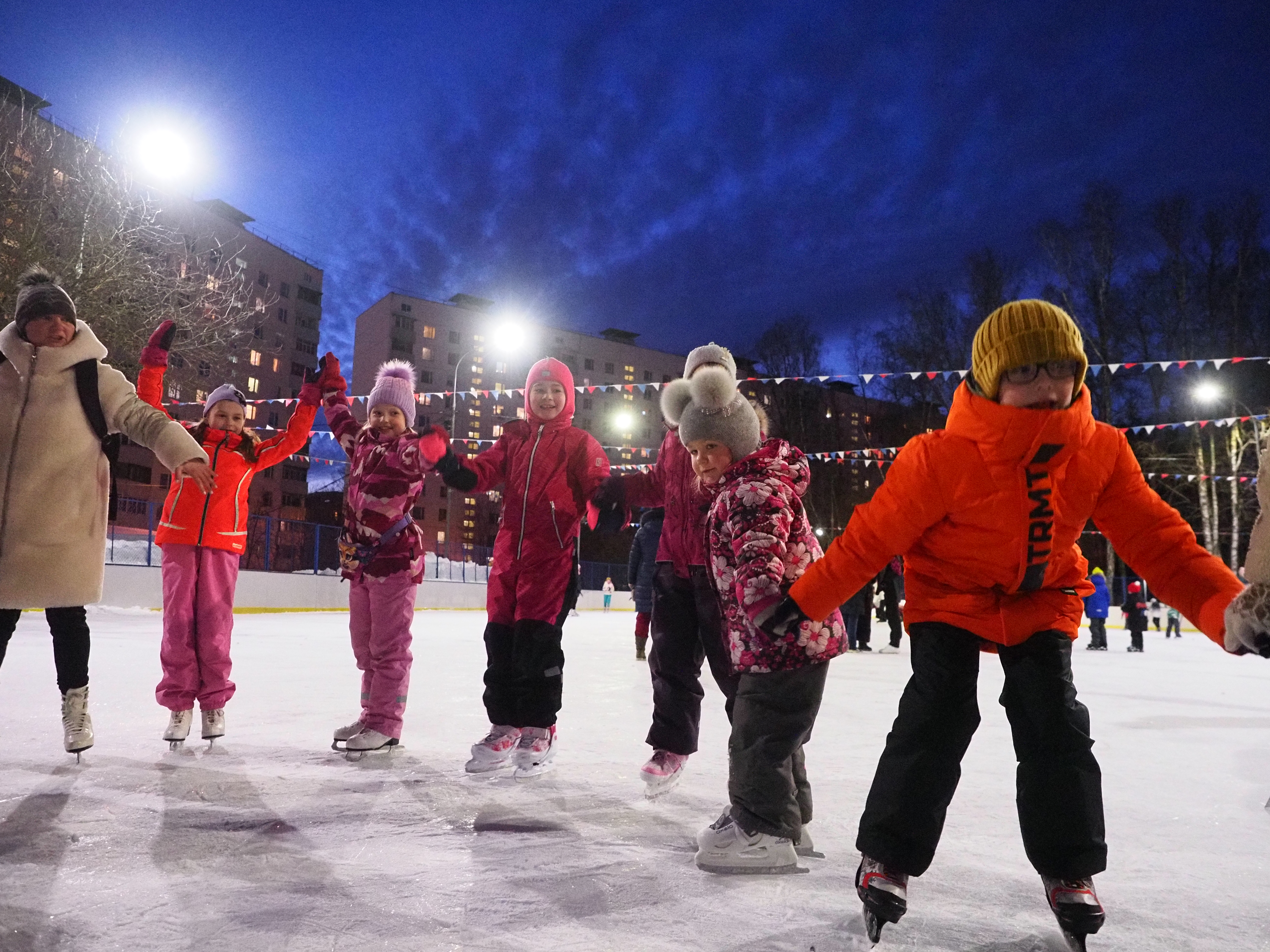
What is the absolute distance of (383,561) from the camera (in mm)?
3139

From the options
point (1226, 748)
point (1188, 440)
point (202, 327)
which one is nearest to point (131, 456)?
point (202, 327)

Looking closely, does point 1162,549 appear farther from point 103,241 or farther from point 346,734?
point 103,241

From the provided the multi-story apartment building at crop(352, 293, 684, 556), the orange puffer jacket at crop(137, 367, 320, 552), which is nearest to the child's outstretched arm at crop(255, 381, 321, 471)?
the orange puffer jacket at crop(137, 367, 320, 552)


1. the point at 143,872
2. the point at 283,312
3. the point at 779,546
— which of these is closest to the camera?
the point at 143,872

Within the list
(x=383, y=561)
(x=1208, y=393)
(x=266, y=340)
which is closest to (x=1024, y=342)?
(x=383, y=561)

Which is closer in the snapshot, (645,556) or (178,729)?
(178,729)

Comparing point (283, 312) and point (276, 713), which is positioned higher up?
point (283, 312)

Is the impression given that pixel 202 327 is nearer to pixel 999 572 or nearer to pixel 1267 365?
pixel 999 572

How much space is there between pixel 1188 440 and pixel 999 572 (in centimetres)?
2387

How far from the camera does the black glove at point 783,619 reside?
1.68m

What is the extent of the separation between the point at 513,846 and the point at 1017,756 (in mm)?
1153

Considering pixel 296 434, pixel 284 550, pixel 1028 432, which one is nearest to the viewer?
pixel 1028 432

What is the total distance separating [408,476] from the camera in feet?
10.6

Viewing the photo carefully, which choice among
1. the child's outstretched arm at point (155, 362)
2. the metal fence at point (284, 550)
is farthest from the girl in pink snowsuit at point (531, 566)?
the metal fence at point (284, 550)
